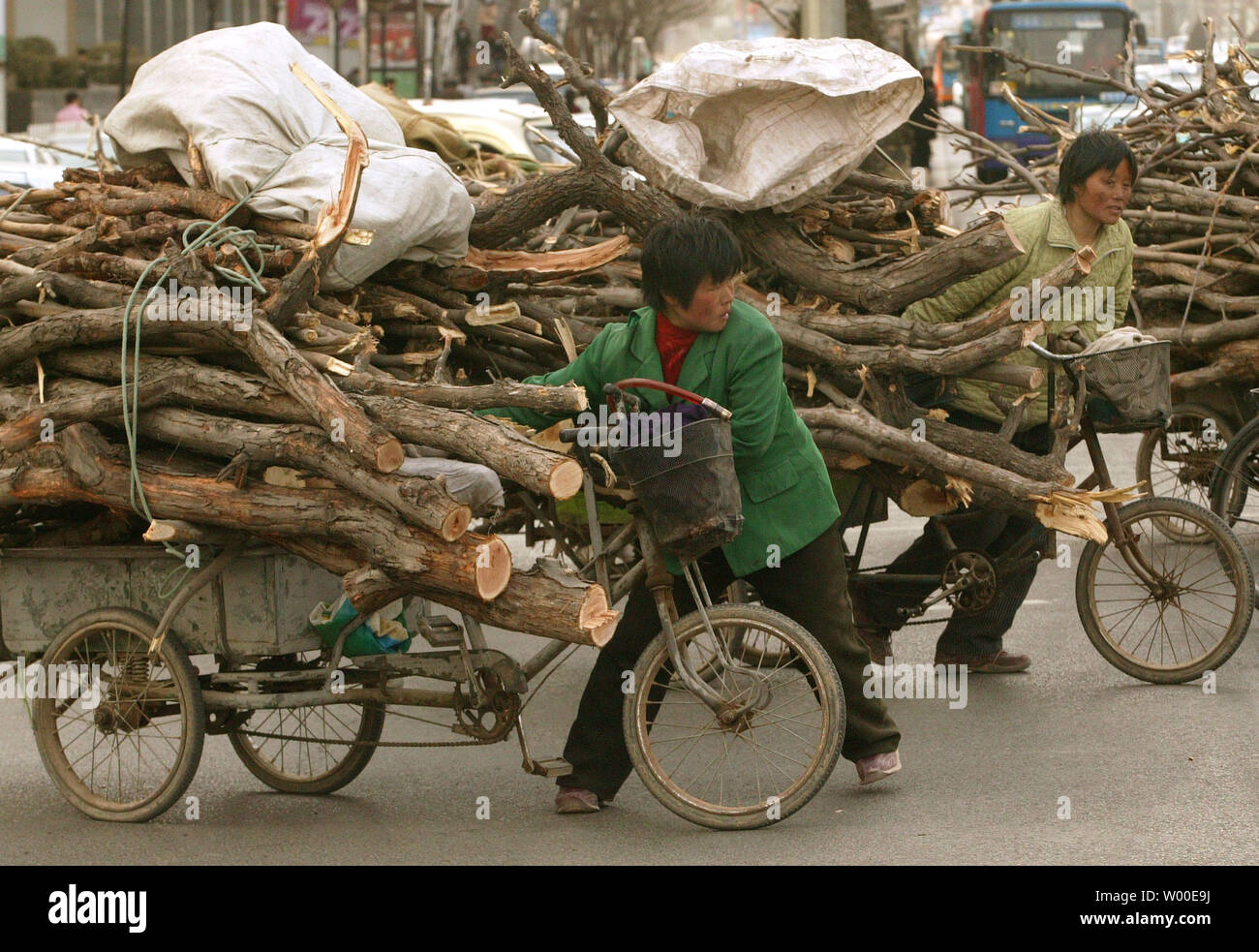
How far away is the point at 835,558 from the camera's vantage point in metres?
5.09

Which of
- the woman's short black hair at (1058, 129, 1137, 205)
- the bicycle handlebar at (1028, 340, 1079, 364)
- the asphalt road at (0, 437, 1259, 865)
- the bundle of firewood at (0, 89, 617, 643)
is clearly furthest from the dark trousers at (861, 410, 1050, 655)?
the bundle of firewood at (0, 89, 617, 643)

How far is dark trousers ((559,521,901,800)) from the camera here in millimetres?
5043

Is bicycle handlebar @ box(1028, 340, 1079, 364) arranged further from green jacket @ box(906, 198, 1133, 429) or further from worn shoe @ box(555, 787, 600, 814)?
worn shoe @ box(555, 787, 600, 814)

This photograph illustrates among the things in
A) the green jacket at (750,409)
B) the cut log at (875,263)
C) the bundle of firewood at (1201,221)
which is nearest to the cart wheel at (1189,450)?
the bundle of firewood at (1201,221)

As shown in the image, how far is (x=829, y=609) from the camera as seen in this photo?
506cm

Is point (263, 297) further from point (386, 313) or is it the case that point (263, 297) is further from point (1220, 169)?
point (1220, 169)

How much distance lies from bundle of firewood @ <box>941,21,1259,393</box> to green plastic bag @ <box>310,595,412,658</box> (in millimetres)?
3974

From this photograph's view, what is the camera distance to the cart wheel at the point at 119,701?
4949mm

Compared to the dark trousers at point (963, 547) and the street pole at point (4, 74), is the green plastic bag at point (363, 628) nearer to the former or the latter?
the dark trousers at point (963, 547)

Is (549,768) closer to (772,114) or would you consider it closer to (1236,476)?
(772,114)

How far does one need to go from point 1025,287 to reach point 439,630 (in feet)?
8.04

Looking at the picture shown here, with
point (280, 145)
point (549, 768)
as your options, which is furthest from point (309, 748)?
point (280, 145)

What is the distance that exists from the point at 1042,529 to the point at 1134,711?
2.30ft

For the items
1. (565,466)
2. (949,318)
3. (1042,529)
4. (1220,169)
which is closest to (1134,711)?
(1042,529)
